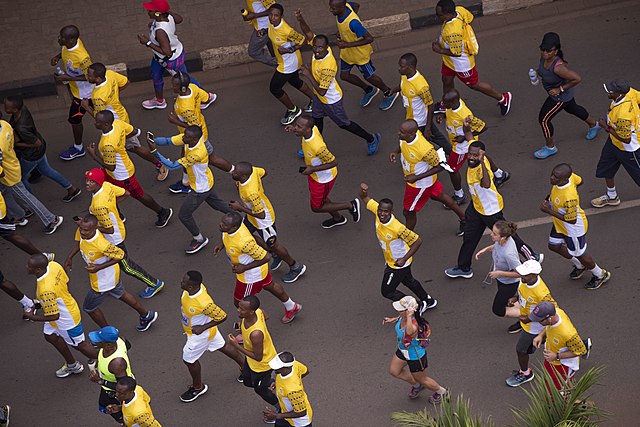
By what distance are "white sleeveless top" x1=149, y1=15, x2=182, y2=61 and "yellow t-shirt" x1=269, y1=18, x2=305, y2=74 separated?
130 centimetres

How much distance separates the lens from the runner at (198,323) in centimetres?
1034

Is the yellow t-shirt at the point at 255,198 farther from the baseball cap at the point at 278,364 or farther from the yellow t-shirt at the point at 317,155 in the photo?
the baseball cap at the point at 278,364

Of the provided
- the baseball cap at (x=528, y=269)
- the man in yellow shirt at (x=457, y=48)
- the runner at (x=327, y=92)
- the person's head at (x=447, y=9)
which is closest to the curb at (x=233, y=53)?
the runner at (x=327, y=92)

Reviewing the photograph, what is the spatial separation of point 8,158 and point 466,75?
567 cm

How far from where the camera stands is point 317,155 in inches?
473

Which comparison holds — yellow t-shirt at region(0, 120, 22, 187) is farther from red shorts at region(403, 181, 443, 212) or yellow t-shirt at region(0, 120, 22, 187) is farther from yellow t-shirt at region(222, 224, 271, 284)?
red shorts at region(403, 181, 443, 212)

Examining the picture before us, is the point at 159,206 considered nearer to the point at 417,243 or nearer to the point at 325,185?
the point at 325,185

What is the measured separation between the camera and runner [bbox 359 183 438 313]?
425 inches

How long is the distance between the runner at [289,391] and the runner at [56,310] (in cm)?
243

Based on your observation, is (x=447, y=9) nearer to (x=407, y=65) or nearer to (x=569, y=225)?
(x=407, y=65)

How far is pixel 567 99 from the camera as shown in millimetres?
12781

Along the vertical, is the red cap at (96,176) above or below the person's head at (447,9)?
below

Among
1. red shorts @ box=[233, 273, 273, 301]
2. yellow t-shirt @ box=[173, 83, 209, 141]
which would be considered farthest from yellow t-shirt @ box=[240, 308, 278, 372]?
yellow t-shirt @ box=[173, 83, 209, 141]

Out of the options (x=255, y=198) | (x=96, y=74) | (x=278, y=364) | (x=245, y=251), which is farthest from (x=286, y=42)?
(x=278, y=364)
